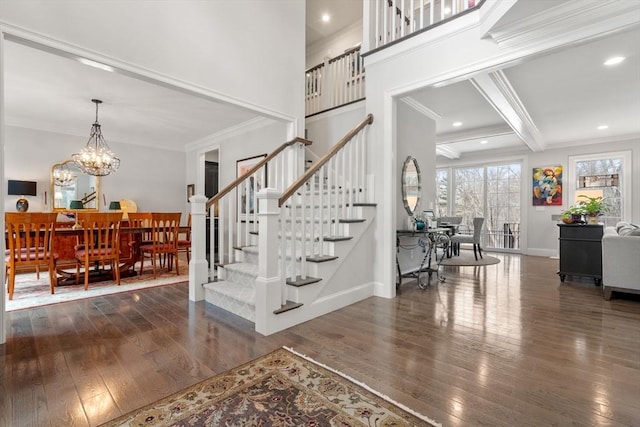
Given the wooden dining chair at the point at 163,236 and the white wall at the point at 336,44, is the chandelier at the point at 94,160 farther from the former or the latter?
the white wall at the point at 336,44

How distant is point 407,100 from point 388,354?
12.4 ft

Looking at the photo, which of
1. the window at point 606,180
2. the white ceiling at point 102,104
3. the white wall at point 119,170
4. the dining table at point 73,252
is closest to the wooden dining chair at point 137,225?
the dining table at point 73,252

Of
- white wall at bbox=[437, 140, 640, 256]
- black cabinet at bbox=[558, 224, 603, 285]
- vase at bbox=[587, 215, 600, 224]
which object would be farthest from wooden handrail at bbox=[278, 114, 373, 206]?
white wall at bbox=[437, 140, 640, 256]

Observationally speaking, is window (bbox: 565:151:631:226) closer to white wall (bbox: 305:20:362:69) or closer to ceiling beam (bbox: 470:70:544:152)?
ceiling beam (bbox: 470:70:544:152)

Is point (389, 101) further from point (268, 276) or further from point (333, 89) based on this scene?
point (268, 276)

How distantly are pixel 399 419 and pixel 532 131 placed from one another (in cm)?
647

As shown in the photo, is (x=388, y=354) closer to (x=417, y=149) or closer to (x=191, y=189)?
(x=417, y=149)

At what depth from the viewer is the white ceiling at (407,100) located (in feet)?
11.9

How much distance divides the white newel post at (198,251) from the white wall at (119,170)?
15.4 feet

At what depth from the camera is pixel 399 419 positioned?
1436 millimetres

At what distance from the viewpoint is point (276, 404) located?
5.14 ft

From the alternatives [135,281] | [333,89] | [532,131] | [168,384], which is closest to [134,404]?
[168,384]

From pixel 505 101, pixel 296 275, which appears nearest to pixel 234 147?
pixel 296 275

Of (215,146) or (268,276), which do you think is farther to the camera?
(215,146)
